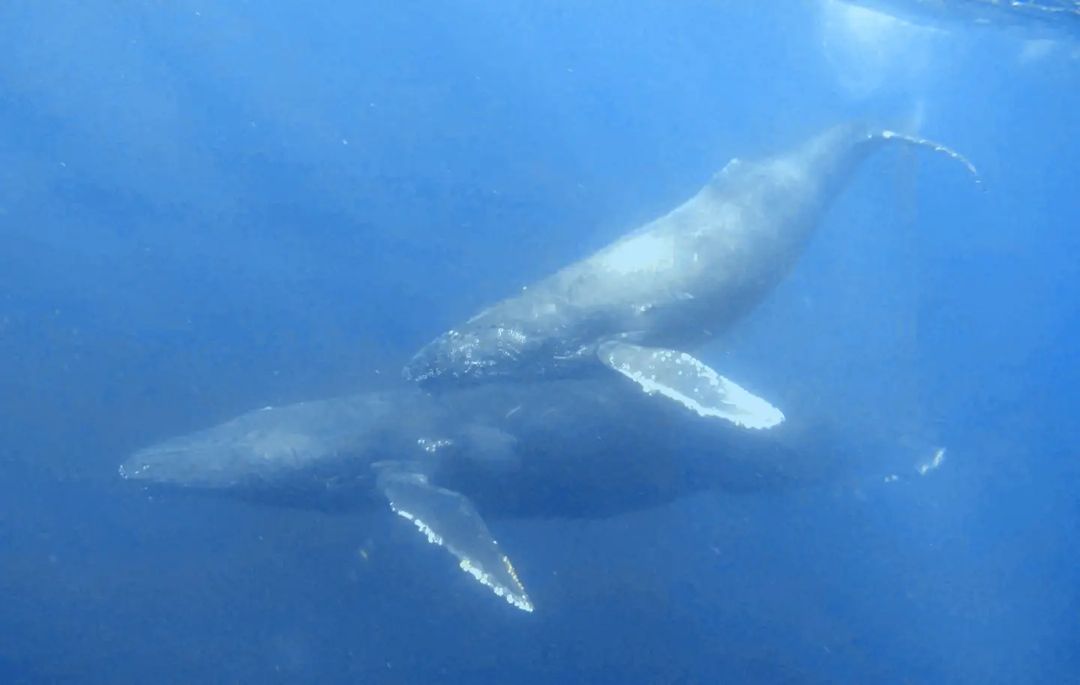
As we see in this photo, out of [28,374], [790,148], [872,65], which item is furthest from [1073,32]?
[28,374]

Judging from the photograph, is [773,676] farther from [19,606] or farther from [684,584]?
[19,606]

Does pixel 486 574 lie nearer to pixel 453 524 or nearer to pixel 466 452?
pixel 453 524

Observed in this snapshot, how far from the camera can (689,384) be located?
11398 millimetres

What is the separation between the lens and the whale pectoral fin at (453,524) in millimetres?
10712

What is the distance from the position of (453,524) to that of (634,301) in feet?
14.0

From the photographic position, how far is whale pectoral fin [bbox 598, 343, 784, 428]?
10.7m

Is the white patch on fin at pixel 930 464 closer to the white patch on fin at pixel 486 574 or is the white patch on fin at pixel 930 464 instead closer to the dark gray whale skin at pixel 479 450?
the dark gray whale skin at pixel 479 450

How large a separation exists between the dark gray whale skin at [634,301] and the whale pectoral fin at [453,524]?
1606 millimetres

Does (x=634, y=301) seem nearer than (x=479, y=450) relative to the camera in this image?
No

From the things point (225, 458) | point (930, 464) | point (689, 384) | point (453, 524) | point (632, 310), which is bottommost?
point (453, 524)

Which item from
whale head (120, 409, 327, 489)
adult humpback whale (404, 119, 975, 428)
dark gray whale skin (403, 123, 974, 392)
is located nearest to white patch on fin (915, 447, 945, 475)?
dark gray whale skin (403, 123, 974, 392)

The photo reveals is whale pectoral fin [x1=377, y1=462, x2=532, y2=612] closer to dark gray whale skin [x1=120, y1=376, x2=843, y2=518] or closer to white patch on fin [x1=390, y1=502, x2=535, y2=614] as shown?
white patch on fin [x1=390, y1=502, x2=535, y2=614]

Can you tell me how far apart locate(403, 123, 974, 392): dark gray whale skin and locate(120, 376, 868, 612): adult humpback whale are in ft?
1.47

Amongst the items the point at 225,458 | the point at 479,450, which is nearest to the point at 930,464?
the point at 479,450
